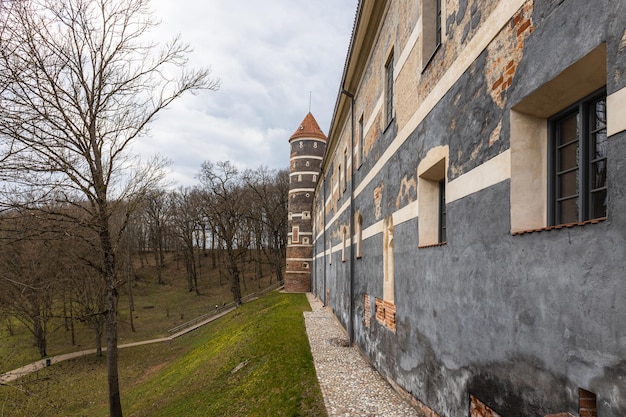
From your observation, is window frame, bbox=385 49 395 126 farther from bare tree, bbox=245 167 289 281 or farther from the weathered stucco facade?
bare tree, bbox=245 167 289 281

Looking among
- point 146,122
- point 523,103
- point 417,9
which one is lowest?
point 523,103

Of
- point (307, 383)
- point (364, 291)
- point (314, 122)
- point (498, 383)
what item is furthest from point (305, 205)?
point (498, 383)

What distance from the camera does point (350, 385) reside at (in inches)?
322

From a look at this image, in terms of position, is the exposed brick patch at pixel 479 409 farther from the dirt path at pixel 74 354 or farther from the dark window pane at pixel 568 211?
the dirt path at pixel 74 354

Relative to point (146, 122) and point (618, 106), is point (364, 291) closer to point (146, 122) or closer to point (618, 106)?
point (146, 122)

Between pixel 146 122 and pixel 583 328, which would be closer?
pixel 583 328

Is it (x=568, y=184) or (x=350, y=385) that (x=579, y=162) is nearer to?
(x=568, y=184)

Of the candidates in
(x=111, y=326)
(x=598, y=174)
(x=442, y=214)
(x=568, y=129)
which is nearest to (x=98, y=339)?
(x=111, y=326)

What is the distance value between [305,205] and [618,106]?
35557mm

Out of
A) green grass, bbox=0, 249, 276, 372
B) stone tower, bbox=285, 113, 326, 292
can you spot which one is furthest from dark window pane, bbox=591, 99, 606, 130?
stone tower, bbox=285, 113, 326, 292

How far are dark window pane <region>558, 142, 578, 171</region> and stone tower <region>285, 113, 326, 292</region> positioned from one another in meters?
34.0

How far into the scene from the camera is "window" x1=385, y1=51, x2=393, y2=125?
8657 millimetres

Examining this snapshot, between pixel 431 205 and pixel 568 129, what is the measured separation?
110 inches

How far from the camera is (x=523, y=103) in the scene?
11.3ft
